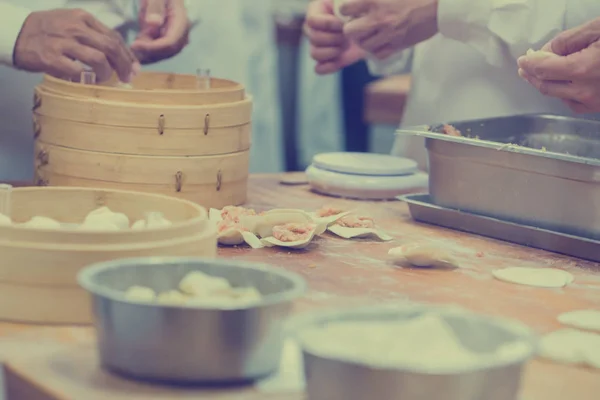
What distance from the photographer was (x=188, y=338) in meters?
1.19

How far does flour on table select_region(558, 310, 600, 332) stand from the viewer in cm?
150

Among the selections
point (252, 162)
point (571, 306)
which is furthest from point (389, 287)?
point (252, 162)

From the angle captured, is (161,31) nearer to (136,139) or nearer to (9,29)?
(9,29)

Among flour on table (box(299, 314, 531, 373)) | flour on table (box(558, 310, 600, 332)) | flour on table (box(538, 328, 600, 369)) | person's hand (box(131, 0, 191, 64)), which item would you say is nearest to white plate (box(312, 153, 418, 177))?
person's hand (box(131, 0, 191, 64))

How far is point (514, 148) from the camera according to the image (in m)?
1.99

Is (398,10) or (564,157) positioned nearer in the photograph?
(564,157)

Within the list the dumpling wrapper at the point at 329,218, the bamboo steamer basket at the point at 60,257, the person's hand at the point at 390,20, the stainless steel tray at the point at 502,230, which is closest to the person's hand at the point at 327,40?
the person's hand at the point at 390,20

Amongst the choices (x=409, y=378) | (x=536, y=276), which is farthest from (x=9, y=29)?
(x=409, y=378)

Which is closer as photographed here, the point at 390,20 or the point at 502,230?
the point at 502,230

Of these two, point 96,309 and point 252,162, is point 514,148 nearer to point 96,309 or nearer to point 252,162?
point 96,309

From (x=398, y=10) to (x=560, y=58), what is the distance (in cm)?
66

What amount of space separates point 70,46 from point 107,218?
2.57 ft

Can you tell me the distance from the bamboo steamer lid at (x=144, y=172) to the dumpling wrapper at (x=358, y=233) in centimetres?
30

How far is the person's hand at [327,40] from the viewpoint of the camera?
2762mm
